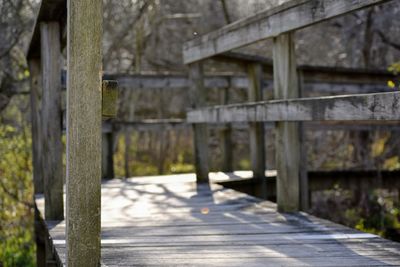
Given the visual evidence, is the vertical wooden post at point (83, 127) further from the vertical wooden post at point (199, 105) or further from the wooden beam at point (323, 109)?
the vertical wooden post at point (199, 105)

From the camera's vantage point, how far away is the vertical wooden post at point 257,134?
6.79 m

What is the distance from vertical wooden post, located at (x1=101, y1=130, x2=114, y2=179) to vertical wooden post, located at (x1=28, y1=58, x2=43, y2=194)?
1505 millimetres

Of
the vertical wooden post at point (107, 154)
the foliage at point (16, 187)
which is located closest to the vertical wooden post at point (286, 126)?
the vertical wooden post at point (107, 154)

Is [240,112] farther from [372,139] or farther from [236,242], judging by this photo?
[372,139]

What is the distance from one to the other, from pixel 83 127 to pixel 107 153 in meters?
5.41

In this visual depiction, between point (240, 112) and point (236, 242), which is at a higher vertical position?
point (240, 112)

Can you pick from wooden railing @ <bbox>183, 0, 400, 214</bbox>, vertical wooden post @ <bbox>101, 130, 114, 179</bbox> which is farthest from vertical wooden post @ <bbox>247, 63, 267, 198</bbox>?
vertical wooden post @ <bbox>101, 130, 114, 179</bbox>

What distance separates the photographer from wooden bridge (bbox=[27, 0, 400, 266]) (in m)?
2.68

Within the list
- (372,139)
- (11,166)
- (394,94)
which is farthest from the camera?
(372,139)

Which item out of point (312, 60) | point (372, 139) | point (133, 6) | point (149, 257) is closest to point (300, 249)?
point (149, 257)

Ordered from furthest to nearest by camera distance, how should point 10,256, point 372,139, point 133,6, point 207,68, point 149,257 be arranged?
point 207,68, point 133,6, point 372,139, point 10,256, point 149,257

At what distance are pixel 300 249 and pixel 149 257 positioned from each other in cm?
76

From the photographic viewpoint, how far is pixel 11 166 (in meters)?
9.16

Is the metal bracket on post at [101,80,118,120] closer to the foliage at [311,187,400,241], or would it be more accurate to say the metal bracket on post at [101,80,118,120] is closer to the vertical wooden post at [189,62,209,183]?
the vertical wooden post at [189,62,209,183]
